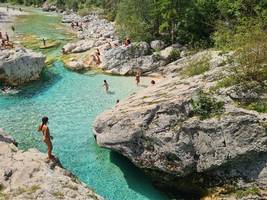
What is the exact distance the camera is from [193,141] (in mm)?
23141

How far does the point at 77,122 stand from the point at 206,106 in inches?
561

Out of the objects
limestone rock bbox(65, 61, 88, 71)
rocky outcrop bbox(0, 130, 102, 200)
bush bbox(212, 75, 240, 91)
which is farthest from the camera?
limestone rock bbox(65, 61, 88, 71)

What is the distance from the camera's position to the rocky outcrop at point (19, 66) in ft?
146

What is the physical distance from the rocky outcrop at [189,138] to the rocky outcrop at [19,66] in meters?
20.8

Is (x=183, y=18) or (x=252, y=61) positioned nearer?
(x=252, y=61)

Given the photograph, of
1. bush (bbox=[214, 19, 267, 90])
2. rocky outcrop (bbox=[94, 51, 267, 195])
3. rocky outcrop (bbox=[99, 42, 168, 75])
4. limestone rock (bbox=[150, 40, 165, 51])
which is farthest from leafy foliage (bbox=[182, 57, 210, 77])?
limestone rock (bbox=[150, 40, 165, 51])

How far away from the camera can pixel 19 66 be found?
45000 millimetres

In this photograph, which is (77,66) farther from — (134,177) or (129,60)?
(134,177)

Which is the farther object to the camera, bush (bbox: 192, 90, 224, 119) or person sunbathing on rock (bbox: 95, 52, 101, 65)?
person sunbathing on rock (bbox: 95, 52, 101, 65)

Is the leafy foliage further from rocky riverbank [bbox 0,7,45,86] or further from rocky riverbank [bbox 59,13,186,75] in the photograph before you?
rocky riverbank [bbox 0,7,45,86]

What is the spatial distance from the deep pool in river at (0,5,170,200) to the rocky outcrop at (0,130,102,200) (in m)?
4.83

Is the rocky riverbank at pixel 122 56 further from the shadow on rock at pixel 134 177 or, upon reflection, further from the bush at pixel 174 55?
the shadow on rock at pixel 134 177

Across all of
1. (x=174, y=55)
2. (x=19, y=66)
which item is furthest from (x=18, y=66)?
(x=174, y=55)

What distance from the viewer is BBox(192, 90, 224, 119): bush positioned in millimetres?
23109
